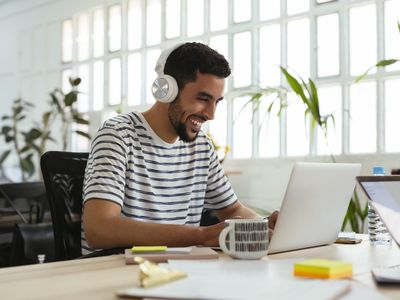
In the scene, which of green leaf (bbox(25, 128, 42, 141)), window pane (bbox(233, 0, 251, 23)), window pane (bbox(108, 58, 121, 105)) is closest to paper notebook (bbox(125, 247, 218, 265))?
window pane (bbox(233, 0, 251, 23))

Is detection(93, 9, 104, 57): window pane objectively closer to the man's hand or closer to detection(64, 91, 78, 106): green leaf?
detection(64, 91, 78, 106): green leaf

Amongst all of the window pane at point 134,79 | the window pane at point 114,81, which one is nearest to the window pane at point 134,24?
the window pane at point 134,79

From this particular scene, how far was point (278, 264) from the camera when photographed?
1.16 metres

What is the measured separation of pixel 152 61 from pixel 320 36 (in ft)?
6.05

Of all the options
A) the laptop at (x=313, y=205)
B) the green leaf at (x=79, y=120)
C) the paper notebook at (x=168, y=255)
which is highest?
the green leaf at (x=79, y=120)

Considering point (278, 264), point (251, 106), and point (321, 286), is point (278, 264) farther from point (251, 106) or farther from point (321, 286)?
point (251, 106)

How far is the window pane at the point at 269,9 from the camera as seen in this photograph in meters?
4.55

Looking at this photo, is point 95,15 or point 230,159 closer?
point 230,159

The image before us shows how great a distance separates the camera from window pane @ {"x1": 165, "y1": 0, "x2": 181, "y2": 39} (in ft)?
17.5

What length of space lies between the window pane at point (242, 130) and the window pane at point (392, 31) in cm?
119

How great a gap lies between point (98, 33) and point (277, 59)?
7.78 ft

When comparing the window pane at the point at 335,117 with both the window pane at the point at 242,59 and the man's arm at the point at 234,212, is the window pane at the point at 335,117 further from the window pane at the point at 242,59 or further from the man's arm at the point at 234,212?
the man's arm at the point at 234,212

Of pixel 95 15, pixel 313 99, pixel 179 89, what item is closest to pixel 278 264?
pixel 179 89

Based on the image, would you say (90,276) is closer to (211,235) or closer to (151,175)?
(211,235)
